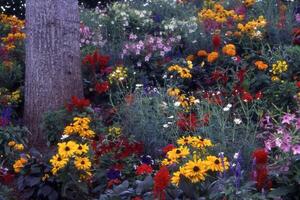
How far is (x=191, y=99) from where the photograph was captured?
5973 mm

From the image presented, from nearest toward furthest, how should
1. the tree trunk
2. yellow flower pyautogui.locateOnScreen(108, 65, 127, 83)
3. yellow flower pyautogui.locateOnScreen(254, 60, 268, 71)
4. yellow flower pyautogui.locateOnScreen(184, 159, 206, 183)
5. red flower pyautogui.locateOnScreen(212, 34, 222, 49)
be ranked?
yellow flower pyautogui.locateOnScreen(184, 159, 206, 183), the tree trunk, yellow flower pyautogui.locateOnScreen(254, 60, 268, 71), yellow flower pyautogui.locateOnScreen(108, 65, 127, 83), red flower pyautogui.locateOnScreen(212, 34, 222, 49)

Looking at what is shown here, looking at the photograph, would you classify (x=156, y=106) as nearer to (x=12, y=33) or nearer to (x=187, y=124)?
(x=187, y=124)

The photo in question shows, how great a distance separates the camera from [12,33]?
9.09 metres

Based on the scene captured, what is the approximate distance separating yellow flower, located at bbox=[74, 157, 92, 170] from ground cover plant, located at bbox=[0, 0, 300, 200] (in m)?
0.01

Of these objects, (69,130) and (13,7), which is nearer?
(69,130)

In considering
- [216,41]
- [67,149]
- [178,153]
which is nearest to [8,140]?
[67,149]

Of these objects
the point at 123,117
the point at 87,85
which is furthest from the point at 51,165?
the point at 87,85

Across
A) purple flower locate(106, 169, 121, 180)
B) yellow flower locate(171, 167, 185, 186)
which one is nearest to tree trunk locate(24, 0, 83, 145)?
purple flower locate(106, 169, 121, 180)

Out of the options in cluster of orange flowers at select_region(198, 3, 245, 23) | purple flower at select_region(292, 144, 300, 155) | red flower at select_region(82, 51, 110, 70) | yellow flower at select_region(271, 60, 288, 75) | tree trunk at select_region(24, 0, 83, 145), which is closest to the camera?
purple flower at select_region(292, 144, 300, 155)

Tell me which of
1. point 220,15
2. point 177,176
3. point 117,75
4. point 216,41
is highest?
point 220,15

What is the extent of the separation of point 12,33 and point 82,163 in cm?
501

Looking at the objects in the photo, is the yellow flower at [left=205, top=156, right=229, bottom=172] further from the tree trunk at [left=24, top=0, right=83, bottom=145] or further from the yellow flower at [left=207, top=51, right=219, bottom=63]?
the yellow flower at [left=207, top=51, right=219, bottom=63]

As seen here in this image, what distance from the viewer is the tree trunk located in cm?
634

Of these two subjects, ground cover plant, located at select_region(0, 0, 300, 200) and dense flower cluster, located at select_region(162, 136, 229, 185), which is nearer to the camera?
dense flower cluster, located at select_region(162, 136, 229, 185)
